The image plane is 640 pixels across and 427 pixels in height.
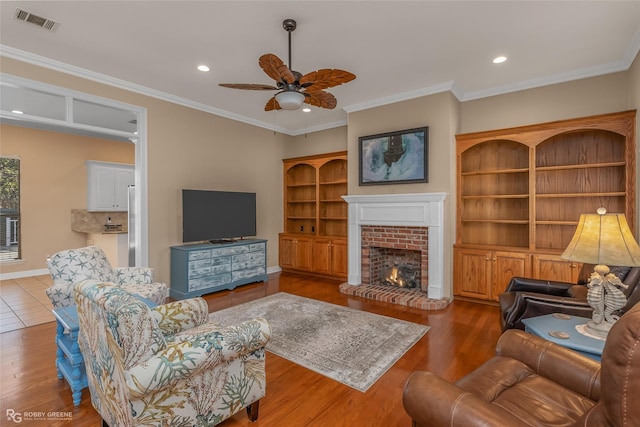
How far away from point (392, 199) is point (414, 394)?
11.8ft

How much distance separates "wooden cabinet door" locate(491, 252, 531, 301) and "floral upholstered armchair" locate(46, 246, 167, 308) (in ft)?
13.4

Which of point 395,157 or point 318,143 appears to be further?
point 318,143

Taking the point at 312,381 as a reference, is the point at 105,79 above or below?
above

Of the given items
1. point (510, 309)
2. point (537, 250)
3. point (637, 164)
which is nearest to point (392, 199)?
point (537, 250)

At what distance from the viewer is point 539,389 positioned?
148cm

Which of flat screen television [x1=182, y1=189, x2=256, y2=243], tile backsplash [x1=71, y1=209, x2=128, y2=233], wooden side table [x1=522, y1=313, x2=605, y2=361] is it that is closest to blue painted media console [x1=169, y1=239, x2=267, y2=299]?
flat screen television [x1=182, y1=189, x2=256, y2=243]

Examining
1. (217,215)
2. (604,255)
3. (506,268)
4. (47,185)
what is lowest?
(506,268)

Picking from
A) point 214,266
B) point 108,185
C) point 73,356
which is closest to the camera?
point 73,356

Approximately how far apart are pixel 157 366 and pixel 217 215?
3.89 meters

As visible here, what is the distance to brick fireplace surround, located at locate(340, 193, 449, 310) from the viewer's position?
4.32 metres

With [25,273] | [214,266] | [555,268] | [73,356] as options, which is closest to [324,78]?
[73,356]

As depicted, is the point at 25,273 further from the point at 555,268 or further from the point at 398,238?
the point at 555,268

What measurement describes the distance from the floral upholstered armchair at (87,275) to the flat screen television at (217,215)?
1.33 m

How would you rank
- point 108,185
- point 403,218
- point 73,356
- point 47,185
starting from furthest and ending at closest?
point 108,185 → point 47,185 → point 403,218 → point 73,356
